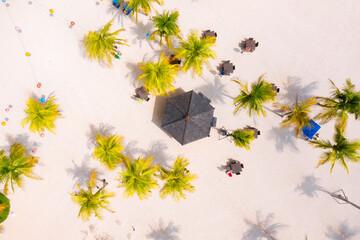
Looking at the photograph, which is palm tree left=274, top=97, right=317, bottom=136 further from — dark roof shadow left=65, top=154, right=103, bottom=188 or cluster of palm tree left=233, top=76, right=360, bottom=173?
dark roof shadow left=65, top=154, right=103, bottom=188

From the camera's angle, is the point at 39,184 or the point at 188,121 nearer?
the point at 188,121

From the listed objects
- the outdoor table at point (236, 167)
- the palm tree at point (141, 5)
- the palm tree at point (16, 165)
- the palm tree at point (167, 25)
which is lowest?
the palm tree at point (16, 165)

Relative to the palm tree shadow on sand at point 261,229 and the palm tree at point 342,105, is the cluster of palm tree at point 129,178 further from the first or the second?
the palm tree at point 342,105

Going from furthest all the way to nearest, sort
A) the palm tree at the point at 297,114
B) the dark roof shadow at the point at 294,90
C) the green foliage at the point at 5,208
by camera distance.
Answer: the dark roof shadow at the point at 294,90 → the green foliage at the point at 5,208 → the palm tree at the point at 297,114

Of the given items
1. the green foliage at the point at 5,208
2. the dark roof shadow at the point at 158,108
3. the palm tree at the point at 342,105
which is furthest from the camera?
the dark roof shadow at the point at 158,108

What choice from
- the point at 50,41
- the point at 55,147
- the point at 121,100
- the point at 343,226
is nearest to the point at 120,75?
the point at 121,100

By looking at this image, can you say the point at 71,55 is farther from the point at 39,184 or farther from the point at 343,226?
the point at 343,226

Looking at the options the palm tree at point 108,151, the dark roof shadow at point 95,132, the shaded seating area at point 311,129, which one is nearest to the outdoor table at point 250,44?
the shaded seating area at point 311,129

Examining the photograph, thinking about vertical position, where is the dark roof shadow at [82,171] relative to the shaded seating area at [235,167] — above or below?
below
